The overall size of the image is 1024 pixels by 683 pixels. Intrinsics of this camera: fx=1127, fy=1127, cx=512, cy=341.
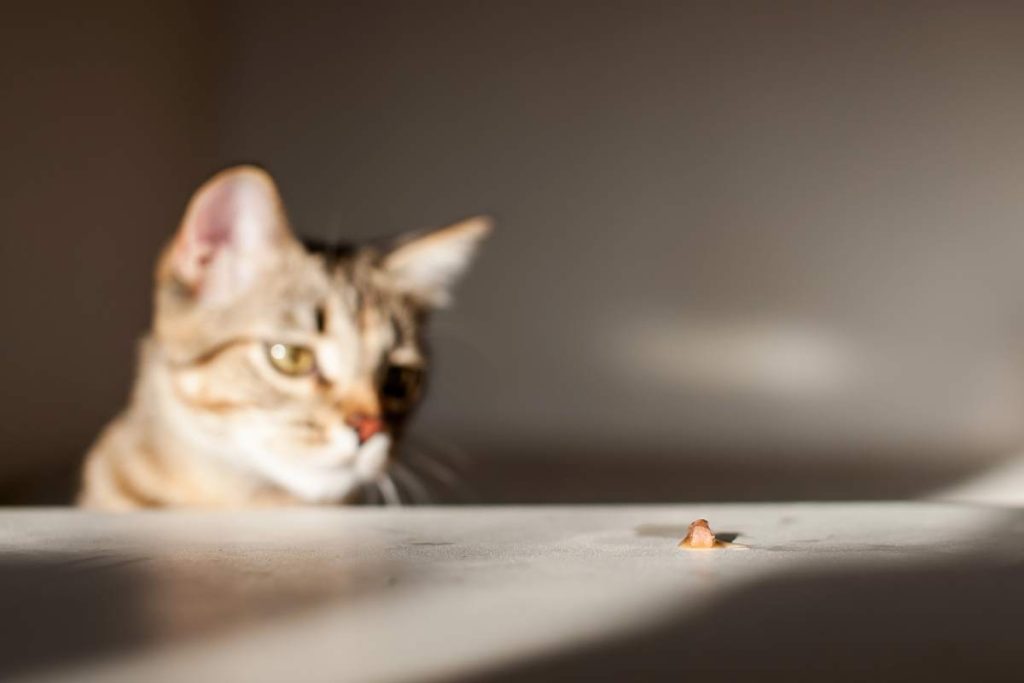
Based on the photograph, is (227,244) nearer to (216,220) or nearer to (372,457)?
(216,220)

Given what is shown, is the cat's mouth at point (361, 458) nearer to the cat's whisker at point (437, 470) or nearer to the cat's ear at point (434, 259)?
the cat's ear at point (434, 259)

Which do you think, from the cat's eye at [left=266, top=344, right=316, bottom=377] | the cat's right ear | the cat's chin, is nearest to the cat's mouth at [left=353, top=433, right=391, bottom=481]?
the cat's chin

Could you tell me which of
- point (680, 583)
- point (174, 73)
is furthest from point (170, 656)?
point (174, 73)

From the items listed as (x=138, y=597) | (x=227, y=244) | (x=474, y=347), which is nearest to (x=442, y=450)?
(x=474, y=347)

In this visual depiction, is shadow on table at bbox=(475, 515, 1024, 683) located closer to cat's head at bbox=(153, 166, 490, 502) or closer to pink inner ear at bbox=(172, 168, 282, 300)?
cat's head at bbox=(153, 166, 490, 502)

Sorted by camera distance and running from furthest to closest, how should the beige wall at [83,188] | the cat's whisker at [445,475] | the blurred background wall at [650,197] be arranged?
the blurred background wall at [650,197] < the cat's whisker at [445,475] < the beige wall at [83,188]

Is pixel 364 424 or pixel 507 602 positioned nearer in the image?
pixel 507 602

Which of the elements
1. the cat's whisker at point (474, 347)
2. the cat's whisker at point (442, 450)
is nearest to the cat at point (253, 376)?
the cat's whisker at point (442, 450)

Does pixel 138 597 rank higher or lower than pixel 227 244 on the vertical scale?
lower
